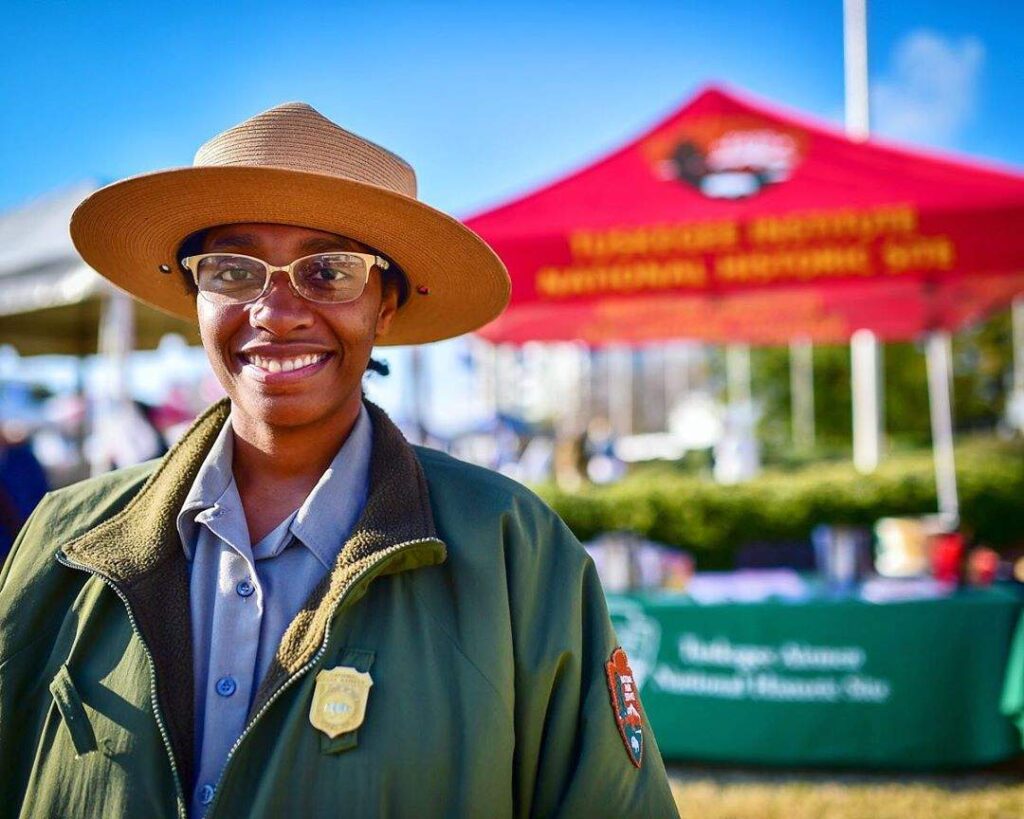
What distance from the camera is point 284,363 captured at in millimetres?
1429

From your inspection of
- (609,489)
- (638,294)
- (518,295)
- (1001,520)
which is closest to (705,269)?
(638,294)

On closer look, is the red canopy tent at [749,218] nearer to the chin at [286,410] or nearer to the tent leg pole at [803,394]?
the chin at [286,410]

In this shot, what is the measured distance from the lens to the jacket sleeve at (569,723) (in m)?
1.30

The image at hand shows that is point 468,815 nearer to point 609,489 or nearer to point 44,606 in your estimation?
point 44,606

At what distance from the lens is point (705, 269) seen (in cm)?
439

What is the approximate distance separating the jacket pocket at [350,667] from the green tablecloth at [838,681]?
3204mm

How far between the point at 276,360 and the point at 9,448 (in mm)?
3383

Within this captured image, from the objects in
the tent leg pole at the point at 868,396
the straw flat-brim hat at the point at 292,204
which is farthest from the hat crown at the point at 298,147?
the tent leg pole at the point at 868,396

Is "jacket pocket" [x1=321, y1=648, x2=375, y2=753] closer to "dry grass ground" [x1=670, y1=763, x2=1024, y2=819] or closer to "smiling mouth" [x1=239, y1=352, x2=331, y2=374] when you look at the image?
"smiling mouth" [x1=239, y1=352, x2=331, y2=374]

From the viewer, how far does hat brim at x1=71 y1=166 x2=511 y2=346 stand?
142 centimetres

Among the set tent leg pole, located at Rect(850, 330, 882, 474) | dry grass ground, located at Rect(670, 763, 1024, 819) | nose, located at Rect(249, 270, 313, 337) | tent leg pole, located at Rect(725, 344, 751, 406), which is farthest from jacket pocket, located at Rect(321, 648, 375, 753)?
tent leg pole, located at Rect(725, 344, 751, 406)

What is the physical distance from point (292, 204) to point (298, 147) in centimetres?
11

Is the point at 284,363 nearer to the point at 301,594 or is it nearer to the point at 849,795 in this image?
the point at 301,594

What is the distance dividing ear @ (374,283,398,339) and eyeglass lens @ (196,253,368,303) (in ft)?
0.62
